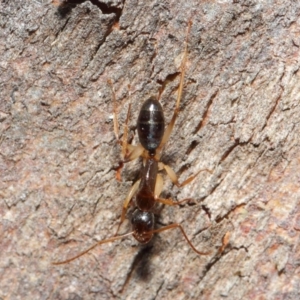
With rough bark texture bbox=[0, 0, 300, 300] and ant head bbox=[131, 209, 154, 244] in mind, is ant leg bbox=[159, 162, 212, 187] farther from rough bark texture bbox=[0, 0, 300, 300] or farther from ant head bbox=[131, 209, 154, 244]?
ant head bbox=[131, 209, 154, 244]

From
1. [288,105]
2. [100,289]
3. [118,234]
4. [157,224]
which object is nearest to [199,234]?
[157,224]

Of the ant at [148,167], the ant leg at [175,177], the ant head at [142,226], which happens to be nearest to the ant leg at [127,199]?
the ant at [148,167]

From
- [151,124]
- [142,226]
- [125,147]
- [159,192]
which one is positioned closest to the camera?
[151,124]

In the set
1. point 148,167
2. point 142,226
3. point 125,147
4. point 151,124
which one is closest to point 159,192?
point 148,167

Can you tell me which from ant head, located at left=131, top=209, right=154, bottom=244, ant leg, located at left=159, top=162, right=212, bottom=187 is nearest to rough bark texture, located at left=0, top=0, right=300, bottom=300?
ant leg, located at left=159, top=162, right=212, bottom=187

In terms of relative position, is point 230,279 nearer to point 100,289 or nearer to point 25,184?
point 100,289

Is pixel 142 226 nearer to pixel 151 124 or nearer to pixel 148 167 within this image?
pixel 148 167

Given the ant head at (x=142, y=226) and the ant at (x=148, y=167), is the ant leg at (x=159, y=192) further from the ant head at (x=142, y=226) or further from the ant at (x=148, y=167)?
the ant head at (x=142, y=226)
